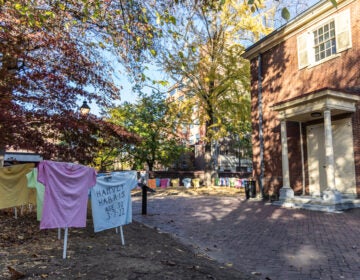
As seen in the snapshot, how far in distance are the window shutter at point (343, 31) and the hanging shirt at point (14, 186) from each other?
11511 millimetres

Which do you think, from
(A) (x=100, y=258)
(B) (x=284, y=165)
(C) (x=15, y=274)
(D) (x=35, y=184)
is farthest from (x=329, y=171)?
(C) (x=15, y=274)

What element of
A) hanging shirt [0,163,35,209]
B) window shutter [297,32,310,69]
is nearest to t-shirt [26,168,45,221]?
hanging shirt [0,163,35,209]

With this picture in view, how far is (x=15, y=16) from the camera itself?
7281 mm

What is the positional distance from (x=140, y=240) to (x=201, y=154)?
124ft

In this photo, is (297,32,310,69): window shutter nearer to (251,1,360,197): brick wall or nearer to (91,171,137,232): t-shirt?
(251,1,360,197): brick wall

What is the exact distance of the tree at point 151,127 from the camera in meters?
29.0

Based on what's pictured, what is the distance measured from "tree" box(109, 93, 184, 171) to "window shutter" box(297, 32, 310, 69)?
54.1ft

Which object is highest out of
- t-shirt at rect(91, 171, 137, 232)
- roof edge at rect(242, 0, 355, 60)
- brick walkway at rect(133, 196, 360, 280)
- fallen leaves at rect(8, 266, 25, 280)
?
roof edge at rect(242, 0, 355, 60)

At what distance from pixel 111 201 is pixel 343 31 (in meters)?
10.8

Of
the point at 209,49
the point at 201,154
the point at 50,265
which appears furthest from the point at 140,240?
the point at 201,154

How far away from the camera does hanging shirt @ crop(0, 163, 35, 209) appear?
8456 millimetres

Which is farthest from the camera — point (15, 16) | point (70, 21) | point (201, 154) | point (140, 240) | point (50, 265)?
point (201, 154)

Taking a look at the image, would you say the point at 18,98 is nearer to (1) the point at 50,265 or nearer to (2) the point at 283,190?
(1) the point at 50,265

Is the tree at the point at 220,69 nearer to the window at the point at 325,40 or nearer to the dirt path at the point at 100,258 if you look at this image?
the window at the point at 325,40
